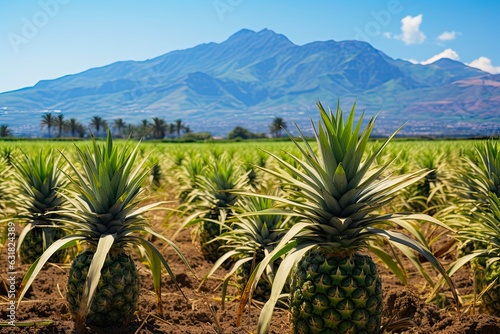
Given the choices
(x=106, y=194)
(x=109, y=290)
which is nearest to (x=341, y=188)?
(x=106, y=194)

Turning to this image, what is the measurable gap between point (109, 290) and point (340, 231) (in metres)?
1.96

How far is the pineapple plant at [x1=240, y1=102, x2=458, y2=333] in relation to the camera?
3123mm

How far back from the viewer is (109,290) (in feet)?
11.9

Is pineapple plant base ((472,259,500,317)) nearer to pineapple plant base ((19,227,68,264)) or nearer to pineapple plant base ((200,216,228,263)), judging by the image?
pineapple plant base ((200,216,228,263))

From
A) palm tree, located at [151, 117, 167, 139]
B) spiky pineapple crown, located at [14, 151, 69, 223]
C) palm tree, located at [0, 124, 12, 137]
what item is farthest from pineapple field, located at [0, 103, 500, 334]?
palm tree, located at [151, 117, 167, 139]

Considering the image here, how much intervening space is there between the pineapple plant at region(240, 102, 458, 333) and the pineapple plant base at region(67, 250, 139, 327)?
1.13 metres

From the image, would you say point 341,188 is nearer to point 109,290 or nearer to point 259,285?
point 109,290

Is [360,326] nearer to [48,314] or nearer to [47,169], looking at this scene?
[48,314]

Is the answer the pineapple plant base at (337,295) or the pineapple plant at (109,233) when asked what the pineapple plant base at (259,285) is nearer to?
the pineapple plant at (109,233)

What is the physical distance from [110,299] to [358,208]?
217cm

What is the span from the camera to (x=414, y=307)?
449 centimetres

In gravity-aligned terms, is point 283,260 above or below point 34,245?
above

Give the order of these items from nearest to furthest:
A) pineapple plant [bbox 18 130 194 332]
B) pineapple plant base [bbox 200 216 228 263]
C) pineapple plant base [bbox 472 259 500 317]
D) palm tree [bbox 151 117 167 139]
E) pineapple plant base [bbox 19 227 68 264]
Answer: pineapple plant [bbox 18 130 194 332], pineapple plant base [bbox 472 259 500 317], pineapple plant base [bbox 19 227 68 264], pineapple plant base [bbox 200 216 228 263], palm tree [bbox 151 117 167 139]

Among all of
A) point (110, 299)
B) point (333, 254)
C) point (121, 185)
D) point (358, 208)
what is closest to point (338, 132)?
point (358, 208)
